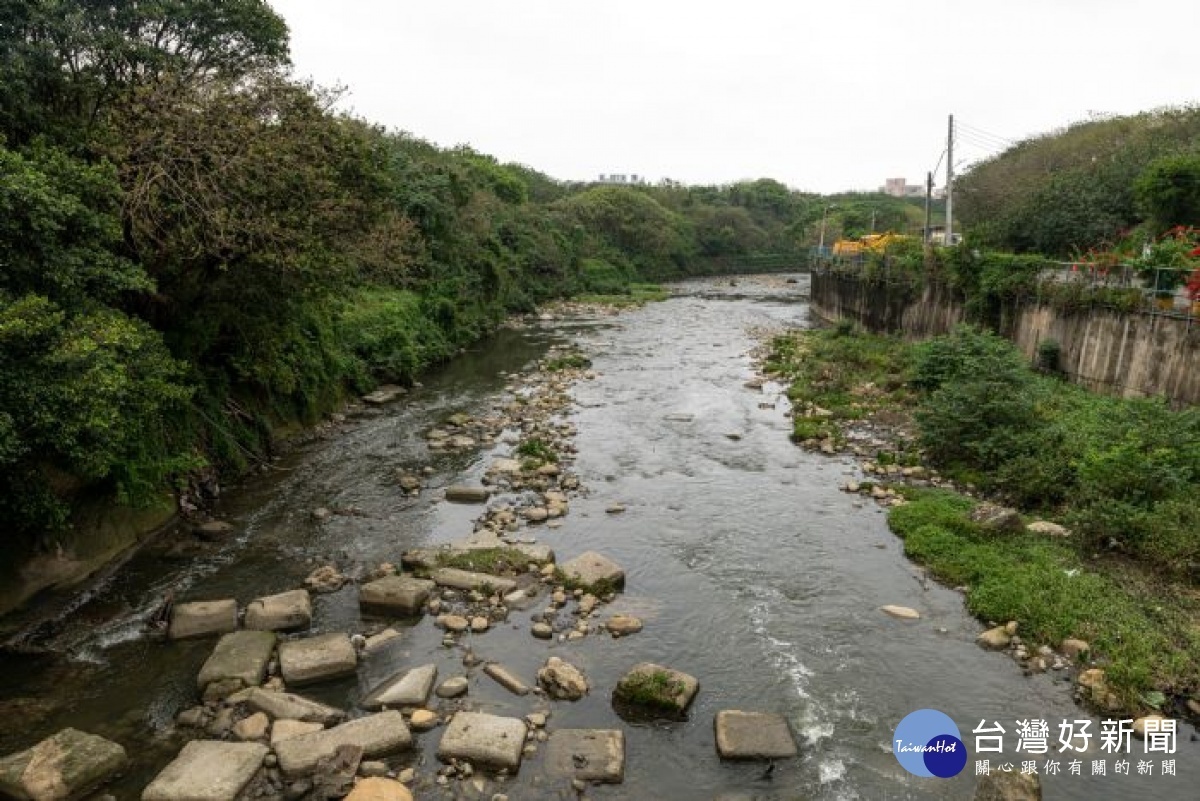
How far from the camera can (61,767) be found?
7.38m

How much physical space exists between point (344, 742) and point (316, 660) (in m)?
1.69

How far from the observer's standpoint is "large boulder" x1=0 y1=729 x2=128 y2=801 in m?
7.20

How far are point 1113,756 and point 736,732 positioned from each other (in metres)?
4.01

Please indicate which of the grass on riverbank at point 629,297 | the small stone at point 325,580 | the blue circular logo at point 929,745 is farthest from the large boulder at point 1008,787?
the grass on riverbank at point 629,297

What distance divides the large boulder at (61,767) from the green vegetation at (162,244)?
305cm

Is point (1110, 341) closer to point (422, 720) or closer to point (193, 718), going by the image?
point (422, 720)

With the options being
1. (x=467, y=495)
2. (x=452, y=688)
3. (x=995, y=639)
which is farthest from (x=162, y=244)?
(x=995, y=639)

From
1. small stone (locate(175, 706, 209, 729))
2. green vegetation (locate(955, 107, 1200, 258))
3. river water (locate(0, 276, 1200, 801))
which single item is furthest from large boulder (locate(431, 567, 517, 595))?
green vegetation (locate(955, 107, 1200, 258))

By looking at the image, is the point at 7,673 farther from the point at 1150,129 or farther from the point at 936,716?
the point at 1150,129

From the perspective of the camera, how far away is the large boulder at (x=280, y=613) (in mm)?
10445

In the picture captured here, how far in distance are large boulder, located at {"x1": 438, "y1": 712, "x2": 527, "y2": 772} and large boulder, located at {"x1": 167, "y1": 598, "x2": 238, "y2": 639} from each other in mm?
4017

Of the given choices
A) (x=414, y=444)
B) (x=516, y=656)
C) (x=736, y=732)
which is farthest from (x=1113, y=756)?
(x=414, y=444)

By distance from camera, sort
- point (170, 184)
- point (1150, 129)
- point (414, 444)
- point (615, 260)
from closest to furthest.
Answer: point (170, 184)
point (414, 444)
point (1150, 129)
point (615, 260)

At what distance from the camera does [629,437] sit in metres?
20.2
